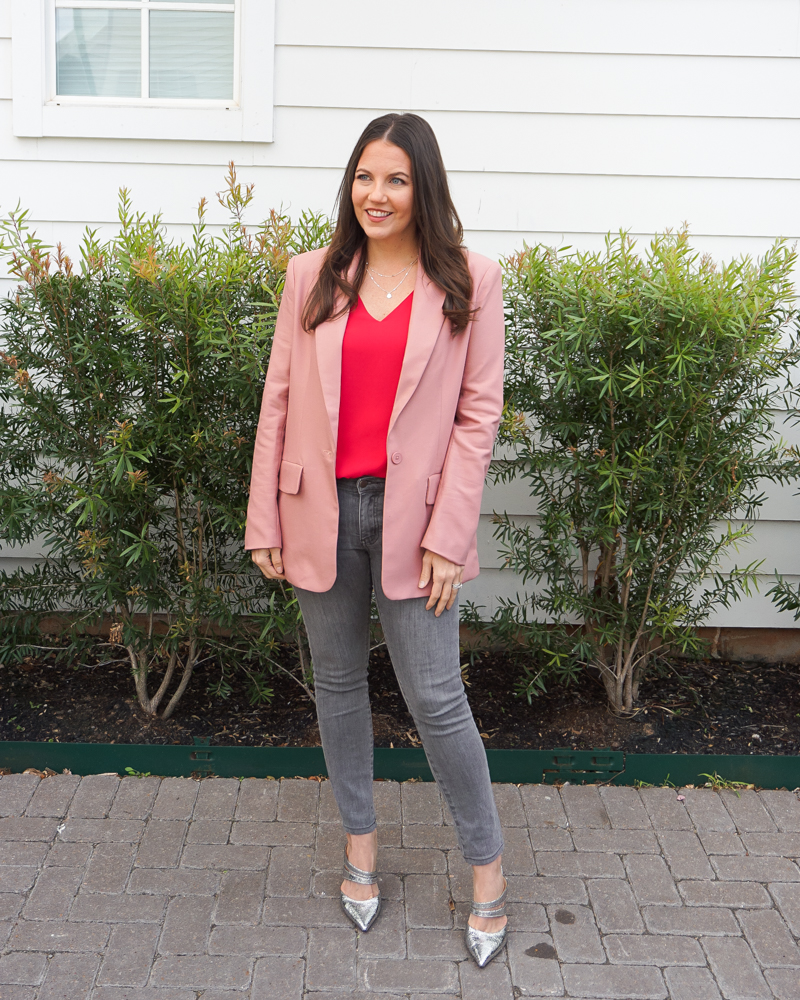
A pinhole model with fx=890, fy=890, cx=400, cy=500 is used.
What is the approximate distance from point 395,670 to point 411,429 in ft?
2.10

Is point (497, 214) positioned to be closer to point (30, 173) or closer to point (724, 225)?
point (724, 225)

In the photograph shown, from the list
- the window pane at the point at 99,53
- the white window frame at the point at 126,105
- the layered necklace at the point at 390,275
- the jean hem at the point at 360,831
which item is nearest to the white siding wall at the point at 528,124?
the white window frame at the point at 126,105

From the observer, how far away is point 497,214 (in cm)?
357

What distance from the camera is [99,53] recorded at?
357 centimetres

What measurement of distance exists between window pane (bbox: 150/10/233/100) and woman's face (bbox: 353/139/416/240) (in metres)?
1.76

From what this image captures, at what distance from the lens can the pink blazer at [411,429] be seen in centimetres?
210

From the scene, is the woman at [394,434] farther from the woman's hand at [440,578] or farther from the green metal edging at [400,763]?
the green metal edging at [400,763]

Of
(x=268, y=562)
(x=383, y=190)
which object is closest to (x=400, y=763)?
(x=268, y=562)

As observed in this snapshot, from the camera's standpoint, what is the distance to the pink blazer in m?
2.10

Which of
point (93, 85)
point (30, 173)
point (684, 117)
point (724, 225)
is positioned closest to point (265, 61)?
point (93, 85)

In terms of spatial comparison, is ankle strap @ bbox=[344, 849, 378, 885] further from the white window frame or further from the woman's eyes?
the white window frame

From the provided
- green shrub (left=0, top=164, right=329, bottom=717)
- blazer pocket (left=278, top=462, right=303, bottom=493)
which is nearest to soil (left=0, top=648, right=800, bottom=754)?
green shrub (left=0, top=164, right=329, bottom=717)

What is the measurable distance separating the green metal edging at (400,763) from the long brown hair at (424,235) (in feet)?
5.33

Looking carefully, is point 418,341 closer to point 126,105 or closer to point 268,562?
point 268,562
